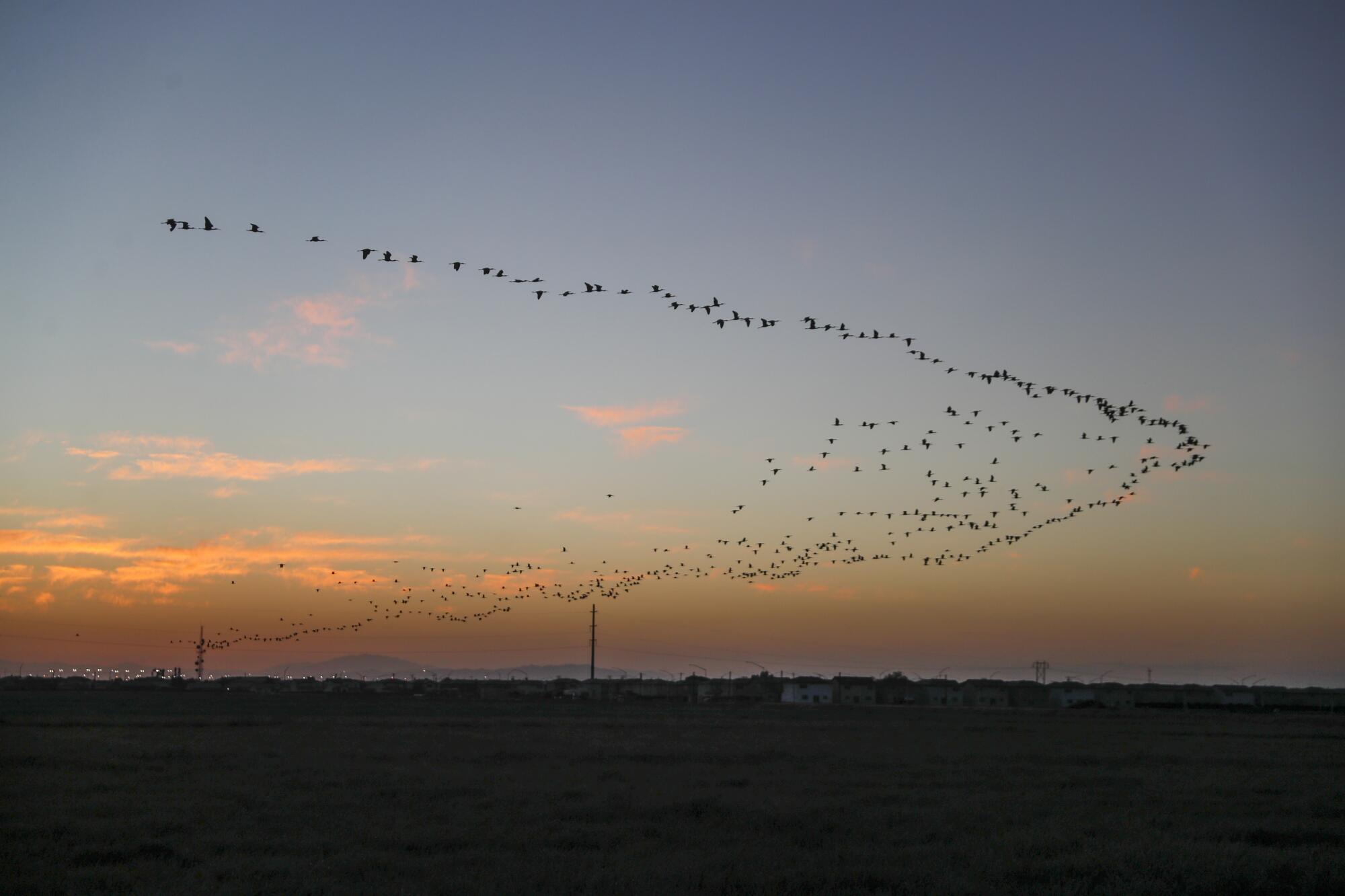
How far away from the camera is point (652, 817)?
2388cm

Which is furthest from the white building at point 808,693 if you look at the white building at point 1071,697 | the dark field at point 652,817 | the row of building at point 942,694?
the dark field at point 652,817

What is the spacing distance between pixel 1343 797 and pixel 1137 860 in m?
14.9

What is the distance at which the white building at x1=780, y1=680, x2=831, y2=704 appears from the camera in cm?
16812

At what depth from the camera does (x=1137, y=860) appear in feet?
64.0

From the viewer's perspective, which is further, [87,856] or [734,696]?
[734,696]

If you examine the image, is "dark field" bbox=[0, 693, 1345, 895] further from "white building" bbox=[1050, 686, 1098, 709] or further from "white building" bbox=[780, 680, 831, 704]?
"white building" bbox=[780, 680, 831, 704]

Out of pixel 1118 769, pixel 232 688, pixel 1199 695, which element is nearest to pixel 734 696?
pixel 1199 695

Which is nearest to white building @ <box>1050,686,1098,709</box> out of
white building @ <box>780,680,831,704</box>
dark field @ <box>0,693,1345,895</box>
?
white building @ <box>780,680,831,704</box>

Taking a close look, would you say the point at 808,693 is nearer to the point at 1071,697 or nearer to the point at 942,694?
the point at 942,694

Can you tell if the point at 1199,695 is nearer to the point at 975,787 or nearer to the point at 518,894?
the point at 975,787

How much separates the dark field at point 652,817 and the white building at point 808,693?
120 m

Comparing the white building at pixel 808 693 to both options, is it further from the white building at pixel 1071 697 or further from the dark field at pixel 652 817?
the dark field at pixel 652 817

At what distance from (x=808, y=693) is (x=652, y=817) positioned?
152 metres

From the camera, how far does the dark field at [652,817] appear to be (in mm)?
17625
